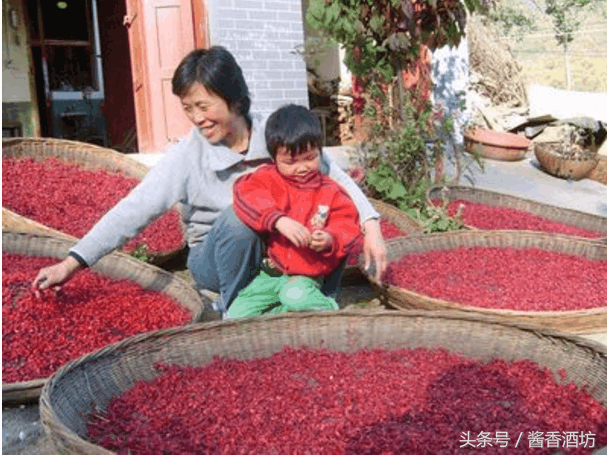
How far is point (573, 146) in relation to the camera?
723cm

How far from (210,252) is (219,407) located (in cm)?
68

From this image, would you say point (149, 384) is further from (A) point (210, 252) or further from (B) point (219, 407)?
(A) point (210, 252)

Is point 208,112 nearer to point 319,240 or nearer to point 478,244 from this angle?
point 319,240

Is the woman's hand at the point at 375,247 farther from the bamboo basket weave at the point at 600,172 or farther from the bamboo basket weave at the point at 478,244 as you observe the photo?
the bamboo basket weave at the point at 600,172

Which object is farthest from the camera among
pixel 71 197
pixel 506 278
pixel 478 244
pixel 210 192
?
pixel 71 197

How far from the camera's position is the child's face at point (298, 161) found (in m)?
2.12

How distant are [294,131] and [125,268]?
3.53ft

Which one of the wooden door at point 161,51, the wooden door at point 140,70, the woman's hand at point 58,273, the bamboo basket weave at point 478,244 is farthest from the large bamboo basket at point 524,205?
the wooden door at point 140,70

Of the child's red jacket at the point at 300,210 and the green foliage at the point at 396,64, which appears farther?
the green foliage at the point at 396,64

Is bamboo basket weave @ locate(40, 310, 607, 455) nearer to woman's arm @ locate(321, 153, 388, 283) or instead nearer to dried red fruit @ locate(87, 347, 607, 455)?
dried red fruit @ locate(87, 347, 607, 455)

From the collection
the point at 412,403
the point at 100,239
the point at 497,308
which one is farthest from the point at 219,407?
the point at 497,308

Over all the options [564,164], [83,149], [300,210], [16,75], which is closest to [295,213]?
[300,210]

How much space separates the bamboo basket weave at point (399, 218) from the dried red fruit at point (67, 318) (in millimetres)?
1721

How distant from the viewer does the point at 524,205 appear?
4625 mm
